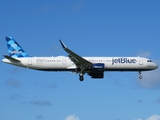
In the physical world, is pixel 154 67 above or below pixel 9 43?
below

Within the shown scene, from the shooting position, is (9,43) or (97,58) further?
(9,43)

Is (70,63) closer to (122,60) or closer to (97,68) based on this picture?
(97,68)

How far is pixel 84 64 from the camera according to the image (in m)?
82.6

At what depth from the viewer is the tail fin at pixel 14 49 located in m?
88.2

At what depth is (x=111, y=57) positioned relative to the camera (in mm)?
85125

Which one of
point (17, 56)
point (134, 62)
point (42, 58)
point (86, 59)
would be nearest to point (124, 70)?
point (134, 62)

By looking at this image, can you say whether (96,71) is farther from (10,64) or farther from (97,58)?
(10,64)

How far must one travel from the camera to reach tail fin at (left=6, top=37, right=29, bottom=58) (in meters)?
88.2

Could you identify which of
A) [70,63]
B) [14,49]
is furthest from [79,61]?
[14,49]

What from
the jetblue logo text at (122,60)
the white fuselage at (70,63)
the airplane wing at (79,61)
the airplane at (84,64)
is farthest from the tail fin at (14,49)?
the jetblue logo text at (122,60)

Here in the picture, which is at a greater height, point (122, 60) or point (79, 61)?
point (122, 60)

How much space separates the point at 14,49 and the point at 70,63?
1379cm

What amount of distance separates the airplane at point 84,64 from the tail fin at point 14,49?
2.35 m

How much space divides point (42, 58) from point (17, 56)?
632 centimetres
